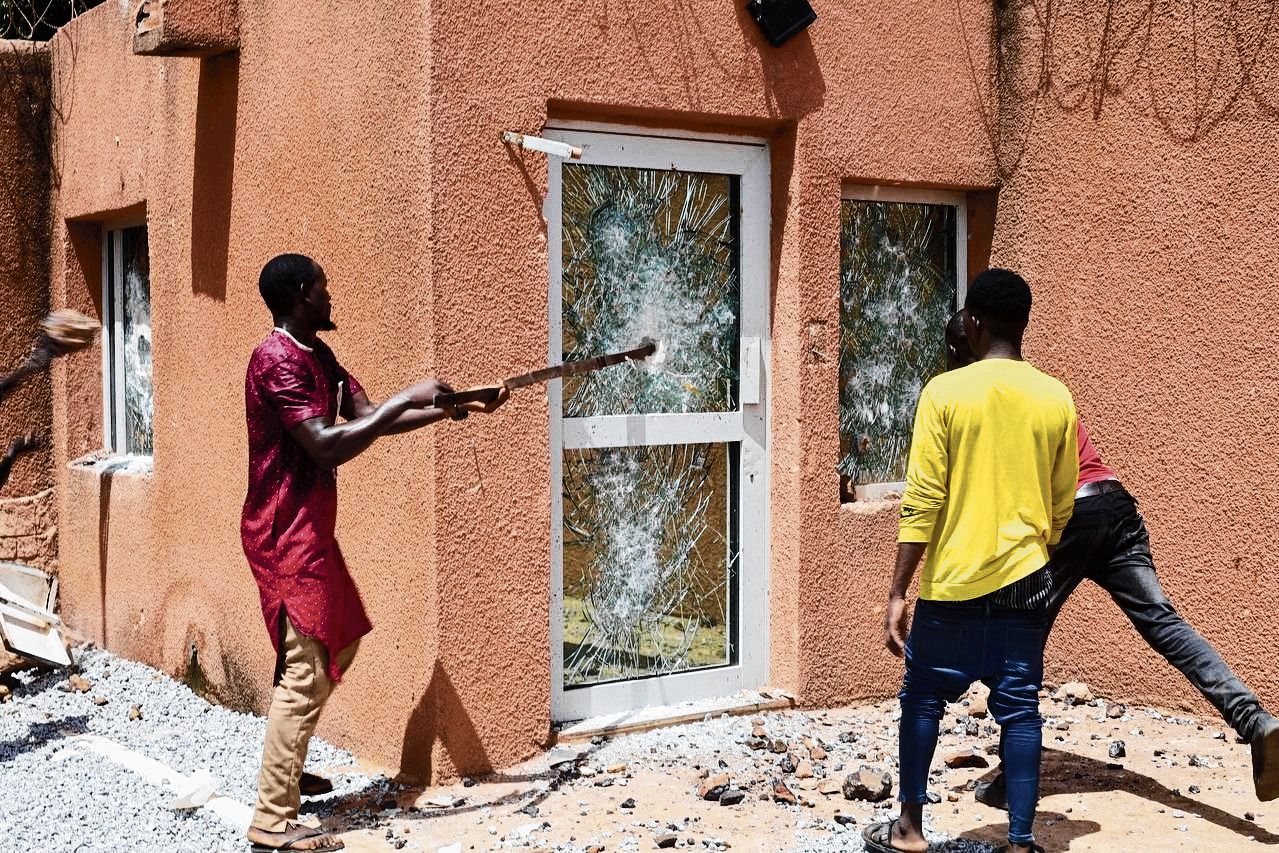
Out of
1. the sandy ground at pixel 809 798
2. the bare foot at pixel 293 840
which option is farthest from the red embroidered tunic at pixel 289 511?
the sandy ground at pixel 809 798

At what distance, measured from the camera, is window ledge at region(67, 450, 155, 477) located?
6.98m

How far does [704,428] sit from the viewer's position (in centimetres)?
556

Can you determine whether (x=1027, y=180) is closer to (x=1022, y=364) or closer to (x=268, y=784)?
(x=1022, y=364)

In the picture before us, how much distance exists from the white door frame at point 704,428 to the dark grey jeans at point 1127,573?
146cm

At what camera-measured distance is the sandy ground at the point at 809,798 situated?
432cm

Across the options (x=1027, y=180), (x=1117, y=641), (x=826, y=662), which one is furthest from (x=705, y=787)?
(x=1027, y=180)

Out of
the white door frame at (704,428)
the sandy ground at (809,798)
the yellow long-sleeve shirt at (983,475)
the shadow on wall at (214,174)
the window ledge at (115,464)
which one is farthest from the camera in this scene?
the window ledge at (115,464)

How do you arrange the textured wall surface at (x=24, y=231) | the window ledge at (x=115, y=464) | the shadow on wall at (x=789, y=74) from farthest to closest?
the textured wall surface at (x=24, y=231), the window ledge at (x=115, y=464), the shadow on wall at (x=789, y=74)

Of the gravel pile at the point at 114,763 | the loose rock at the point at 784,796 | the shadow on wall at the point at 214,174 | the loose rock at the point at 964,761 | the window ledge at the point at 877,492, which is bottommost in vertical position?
the gravel pile at the point at 114,763

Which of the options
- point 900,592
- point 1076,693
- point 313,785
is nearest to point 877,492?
point 1076,693

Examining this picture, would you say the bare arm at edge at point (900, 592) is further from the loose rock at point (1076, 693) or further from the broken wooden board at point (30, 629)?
the broken wooden board at point (30, 629)

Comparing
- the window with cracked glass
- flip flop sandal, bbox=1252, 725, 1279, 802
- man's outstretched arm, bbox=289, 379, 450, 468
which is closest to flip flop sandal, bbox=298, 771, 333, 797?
man's outstretched arm, bbox=289, 379, 450, 468

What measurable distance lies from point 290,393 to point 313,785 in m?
1.46

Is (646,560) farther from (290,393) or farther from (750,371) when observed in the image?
(290,393)
